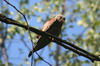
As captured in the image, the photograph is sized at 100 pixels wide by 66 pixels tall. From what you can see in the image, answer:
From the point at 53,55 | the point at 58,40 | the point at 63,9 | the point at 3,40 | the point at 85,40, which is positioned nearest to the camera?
the point at 58,40

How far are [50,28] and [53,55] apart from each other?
643 centimetres

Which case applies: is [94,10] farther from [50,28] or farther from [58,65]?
[50,28]

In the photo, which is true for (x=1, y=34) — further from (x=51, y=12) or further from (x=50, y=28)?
(x=50, y=28)

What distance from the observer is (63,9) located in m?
10.7

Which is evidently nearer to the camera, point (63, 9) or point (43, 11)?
point (43, 11)

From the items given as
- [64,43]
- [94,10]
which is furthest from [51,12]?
[64,43]

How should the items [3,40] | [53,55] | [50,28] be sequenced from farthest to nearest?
[53,55] < [3,40] < [50,28]

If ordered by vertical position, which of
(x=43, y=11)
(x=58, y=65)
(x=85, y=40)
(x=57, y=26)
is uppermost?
(x=57, y=26)

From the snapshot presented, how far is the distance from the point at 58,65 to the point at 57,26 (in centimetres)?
582

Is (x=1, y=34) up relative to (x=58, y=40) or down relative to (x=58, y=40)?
down

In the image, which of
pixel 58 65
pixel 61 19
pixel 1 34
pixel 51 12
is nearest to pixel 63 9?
pixel 51 12

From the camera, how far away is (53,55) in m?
9.70

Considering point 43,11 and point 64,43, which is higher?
point 64,43

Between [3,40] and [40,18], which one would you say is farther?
[40,18]
